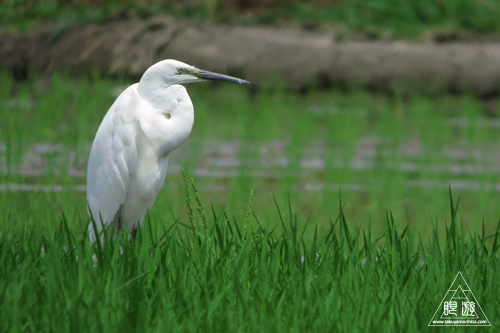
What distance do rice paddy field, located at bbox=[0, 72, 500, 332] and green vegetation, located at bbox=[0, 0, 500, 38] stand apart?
100 centimetres

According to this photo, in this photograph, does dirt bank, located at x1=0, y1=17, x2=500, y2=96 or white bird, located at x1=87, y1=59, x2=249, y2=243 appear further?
dirt bank, located at x1=0, y1=17, x2=500, y2=96

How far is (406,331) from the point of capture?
2.35m

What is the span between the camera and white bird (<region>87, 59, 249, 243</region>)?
121 inches

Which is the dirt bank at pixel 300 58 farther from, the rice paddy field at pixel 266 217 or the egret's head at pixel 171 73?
the egret's head at pixel 171 73

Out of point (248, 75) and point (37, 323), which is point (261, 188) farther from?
point (37, 323)

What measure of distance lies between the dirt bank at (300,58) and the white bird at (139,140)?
4.10 m

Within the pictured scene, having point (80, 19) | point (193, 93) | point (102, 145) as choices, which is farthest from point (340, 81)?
point (102, 145)

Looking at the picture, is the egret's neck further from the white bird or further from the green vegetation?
the green vegetation

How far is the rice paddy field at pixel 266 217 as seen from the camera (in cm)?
246

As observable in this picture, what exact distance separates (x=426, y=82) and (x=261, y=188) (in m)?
2.69

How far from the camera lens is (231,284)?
256 centimetres

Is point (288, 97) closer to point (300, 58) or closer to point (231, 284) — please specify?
point (300, 58)

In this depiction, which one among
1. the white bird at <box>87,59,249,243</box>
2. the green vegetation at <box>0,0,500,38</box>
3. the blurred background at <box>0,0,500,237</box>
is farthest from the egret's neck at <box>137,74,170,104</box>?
the green vegetation at <box>0,0,500,38</box>

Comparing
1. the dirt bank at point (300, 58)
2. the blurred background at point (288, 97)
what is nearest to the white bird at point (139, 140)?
the blurred background at point (288, 97)
